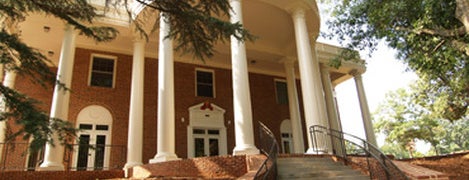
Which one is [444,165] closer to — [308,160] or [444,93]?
[444,93]

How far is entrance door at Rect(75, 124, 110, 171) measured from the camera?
1355cm

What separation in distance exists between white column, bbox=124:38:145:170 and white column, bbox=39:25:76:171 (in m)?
2.36

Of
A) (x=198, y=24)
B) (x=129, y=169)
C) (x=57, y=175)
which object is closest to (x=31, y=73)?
(x=198, y=24)

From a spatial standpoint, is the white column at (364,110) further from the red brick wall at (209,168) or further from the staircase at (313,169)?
the red brick wall at (209,168)

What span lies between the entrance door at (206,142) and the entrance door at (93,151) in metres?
4.20

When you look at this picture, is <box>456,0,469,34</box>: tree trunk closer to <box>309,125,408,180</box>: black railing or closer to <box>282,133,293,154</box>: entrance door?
<box>309,125,408,180</box>: black railing

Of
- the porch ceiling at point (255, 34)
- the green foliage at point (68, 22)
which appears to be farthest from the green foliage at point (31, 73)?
the porch ceiling at point (255, 34)

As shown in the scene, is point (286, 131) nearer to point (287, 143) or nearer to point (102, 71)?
point (287, 143)

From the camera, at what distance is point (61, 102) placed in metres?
11.4

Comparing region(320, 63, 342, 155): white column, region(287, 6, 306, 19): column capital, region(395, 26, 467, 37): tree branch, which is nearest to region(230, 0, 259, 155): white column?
region(287, 6, 306, 19): column capital

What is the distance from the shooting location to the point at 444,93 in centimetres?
1549

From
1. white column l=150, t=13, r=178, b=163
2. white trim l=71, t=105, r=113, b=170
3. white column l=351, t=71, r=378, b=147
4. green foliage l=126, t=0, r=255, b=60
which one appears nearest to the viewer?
green foliage l=126, t=0, r=255, b=60

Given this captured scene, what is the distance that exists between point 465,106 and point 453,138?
59762 millimetres

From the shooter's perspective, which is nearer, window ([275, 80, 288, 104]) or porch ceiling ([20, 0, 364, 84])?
porch ceiling ([20, 0, 364, 84])
